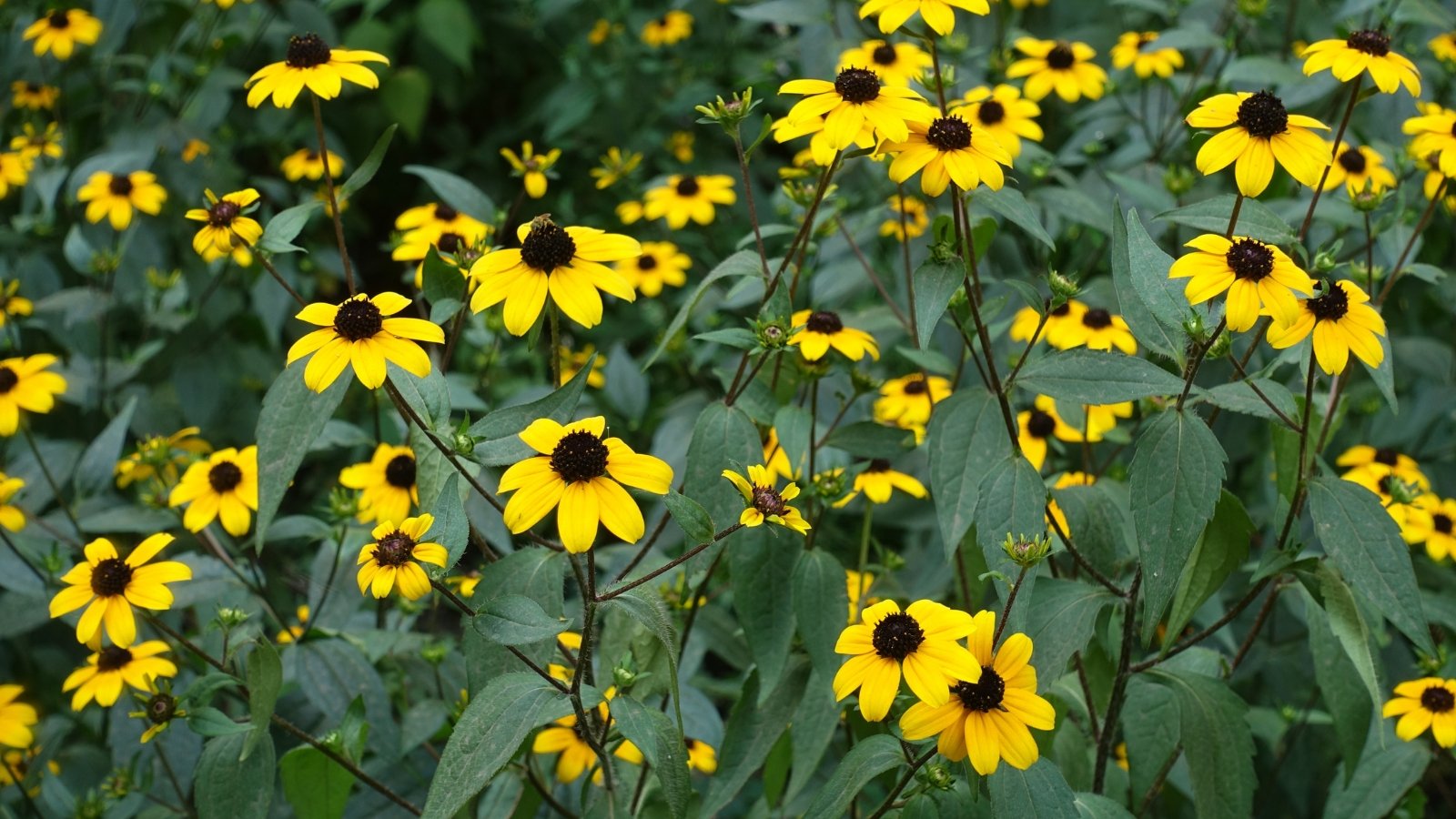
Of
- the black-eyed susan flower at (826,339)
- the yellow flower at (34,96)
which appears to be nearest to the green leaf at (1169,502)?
the black-eyed susan flower at (826,339)

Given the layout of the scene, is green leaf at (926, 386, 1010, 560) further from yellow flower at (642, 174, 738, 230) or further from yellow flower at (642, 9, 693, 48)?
yellow flower at (642, 9, 693, 48)

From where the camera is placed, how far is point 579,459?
1391 millimetres

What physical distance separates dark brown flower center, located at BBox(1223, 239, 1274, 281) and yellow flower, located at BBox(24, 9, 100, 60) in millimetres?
2949

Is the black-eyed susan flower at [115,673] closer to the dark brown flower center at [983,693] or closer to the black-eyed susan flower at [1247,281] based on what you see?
the dark brown flower center at [983,693]

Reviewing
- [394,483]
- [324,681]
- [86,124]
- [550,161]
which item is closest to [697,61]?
[86,124]

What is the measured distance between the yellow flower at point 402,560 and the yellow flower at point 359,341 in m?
0.18

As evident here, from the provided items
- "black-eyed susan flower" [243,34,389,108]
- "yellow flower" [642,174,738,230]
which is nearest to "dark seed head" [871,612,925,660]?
"black-eyed susan flower" [243,34,389,108]

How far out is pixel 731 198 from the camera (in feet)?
9.92

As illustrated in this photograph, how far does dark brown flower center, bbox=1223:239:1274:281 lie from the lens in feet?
4.75

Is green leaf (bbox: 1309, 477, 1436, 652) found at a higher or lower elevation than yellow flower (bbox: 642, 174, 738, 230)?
higher

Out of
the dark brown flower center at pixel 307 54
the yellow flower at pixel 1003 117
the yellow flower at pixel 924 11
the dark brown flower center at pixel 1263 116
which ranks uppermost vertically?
the yellow flower at pixel 924 11

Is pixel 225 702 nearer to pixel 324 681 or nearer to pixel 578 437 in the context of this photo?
pixel 324 681

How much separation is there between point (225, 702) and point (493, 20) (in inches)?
139

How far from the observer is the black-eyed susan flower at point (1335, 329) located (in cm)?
150
